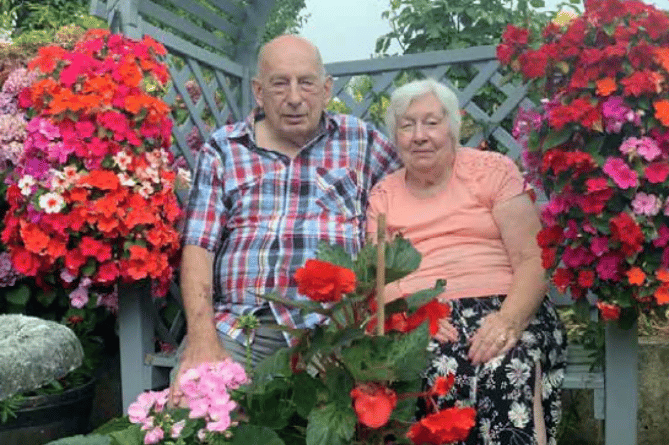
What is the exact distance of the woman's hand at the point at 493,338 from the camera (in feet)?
8.03

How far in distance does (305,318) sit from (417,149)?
1.90 feet

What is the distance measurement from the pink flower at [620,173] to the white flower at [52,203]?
1541 mm

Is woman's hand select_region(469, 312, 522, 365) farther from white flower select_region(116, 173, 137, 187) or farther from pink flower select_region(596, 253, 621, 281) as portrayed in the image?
white flower select_region(116, 173, 137, 187)

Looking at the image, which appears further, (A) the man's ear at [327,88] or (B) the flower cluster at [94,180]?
(A) the man's ear at [327,88]

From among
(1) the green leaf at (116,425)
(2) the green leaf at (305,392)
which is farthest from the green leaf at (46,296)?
(2) the green leaf at (305,392)

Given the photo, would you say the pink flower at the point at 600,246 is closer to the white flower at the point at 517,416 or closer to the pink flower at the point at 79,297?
the white flower at the point at 517,416

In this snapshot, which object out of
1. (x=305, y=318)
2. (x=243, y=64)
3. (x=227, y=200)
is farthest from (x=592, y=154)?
(x=243, y=64)

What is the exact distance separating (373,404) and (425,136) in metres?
1.19

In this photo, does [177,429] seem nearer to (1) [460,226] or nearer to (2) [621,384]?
(1) [460,226]

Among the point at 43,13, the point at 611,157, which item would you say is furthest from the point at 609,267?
the point at 43,13

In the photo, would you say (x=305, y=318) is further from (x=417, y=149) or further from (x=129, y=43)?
(x=129, y=43)

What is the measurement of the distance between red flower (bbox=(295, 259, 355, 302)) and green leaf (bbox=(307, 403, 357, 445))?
0.24m

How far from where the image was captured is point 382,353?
1.78m

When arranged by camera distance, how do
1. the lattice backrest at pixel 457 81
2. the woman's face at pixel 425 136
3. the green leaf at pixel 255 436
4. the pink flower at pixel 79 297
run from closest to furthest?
1. the green leaf at pixel 255 436
2. the woman's face at pixel 425 136
3. the pink flower at pixel 79 297
4. the lattice backrest at pixel 457 81
